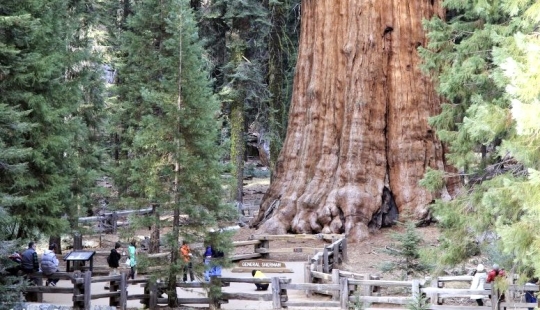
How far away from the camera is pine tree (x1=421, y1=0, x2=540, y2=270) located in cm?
855

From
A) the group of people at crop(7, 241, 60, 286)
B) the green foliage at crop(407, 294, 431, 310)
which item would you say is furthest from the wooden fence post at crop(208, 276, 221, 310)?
the green foliage at crop(407, 294, 431, 310)

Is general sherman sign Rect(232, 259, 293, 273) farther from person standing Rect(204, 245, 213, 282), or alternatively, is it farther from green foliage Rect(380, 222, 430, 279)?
green foliage Rect(380, 222, 430, 279)

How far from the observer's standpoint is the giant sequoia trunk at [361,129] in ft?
73.3

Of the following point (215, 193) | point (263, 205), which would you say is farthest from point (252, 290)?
point (263, 205)

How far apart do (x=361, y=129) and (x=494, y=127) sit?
1270cm

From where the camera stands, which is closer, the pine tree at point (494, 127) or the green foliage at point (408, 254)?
the pine tree at point (494, 127)

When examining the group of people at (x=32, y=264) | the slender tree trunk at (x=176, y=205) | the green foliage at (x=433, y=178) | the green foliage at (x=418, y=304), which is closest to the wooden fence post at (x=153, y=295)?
the slender tree trunk at (x=176, y=205)

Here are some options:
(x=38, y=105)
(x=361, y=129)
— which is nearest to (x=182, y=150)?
(x=38, y=105)

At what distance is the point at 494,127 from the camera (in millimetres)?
10086

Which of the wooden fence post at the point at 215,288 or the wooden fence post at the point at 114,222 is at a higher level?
the wooden fence post at the point at 114,222

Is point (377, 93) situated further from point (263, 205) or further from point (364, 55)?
point (263, 205)

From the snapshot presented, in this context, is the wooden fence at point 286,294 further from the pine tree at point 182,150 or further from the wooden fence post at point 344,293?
the pine tree at point 182,150

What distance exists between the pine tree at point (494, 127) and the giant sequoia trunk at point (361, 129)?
6874mm

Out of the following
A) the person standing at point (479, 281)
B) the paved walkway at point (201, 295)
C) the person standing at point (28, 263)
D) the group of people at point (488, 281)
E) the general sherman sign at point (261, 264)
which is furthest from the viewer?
the general sherman sign at point (261, 264)
